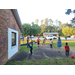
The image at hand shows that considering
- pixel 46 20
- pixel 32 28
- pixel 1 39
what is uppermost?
pixel 46 20

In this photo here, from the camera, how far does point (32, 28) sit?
23.6 m


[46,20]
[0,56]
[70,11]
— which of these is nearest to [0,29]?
[0,56]

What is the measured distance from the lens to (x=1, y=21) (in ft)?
12.8

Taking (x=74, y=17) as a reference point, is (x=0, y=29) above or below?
below

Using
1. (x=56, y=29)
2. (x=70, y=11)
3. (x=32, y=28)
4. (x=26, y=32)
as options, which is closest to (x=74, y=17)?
(x=70, y=11)

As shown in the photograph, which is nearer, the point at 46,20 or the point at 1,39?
the point at 1,39
